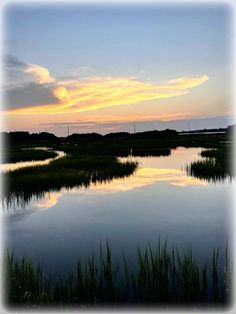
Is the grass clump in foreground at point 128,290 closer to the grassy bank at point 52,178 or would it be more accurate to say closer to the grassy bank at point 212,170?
the grassy bank at point 52,178

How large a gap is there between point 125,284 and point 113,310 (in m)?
0.87

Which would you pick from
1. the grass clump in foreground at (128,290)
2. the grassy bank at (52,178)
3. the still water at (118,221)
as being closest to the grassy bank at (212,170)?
the still water at (118,221)

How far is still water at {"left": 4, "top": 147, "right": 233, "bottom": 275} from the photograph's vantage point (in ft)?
34.9

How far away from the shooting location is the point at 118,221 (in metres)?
14.0

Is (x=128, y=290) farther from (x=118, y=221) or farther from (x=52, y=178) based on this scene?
Answer: (x=52, y=178)

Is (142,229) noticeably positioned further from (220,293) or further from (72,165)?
(72,165)

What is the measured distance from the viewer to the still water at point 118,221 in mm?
10625

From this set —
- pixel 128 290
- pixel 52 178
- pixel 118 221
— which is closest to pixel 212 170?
pixel 52 178

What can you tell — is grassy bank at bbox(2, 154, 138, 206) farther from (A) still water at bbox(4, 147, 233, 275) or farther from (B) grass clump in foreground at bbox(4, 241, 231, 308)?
(B) grass clump in foreground at bbox(4, 241, 231, 308)

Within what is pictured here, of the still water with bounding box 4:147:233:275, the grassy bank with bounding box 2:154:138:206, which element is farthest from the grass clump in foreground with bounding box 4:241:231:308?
the grassy bank with bounding box 2:154:138:206

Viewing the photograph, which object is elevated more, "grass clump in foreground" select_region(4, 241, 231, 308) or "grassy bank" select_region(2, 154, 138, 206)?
"grassy bank" select_region(2, 154, 138, 206)

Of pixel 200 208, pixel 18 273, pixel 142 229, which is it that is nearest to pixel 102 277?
pixel 18 273

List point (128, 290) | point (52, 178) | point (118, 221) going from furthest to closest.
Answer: point (52, 178) → point (118, 221) → point (128, 290)

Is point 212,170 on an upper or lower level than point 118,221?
upper
